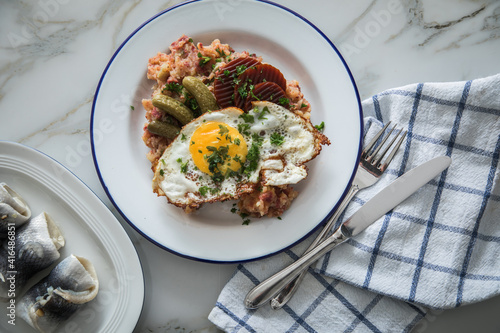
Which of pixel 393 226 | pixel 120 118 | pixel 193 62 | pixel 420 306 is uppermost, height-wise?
pixel 193 62

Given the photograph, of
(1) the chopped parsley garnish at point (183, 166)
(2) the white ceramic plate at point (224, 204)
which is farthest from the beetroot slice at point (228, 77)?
(1) the chopped parsley garnish at point (183, 166)

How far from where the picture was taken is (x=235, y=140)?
10.8 ft

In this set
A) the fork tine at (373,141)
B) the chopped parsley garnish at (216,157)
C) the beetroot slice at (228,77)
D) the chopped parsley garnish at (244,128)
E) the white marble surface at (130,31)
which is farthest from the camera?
the white marble surface at (130,31)

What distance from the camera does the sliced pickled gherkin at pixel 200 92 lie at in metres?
3.45

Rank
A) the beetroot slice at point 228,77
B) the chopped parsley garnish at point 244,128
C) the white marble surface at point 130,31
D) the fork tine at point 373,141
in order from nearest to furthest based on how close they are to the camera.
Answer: the chopped parsley garnish at point 244,128, the beetroot slice at point 228,77, the fork tine at point 373,141, the white marble surface at point 130,31

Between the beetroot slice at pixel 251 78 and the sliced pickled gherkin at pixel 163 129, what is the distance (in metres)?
0.60

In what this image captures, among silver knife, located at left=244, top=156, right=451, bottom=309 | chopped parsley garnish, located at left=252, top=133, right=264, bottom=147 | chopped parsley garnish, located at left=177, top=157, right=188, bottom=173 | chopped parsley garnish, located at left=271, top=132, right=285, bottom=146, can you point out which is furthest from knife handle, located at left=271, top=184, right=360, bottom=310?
chopped parsley garnish, located at left=177, top=157, right=188, bottom=173

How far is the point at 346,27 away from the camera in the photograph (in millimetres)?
4035

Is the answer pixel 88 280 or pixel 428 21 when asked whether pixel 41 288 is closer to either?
pixel 88 280

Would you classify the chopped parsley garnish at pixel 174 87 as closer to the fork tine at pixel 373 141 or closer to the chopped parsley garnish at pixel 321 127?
the chopped parsley garnish at pixel 321 127

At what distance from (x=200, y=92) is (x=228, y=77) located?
283 millimetres

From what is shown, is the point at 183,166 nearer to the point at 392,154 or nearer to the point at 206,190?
the point at 206,190

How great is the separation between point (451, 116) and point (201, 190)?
2391 millimetres

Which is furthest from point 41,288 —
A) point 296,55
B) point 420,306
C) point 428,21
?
point 428,21
